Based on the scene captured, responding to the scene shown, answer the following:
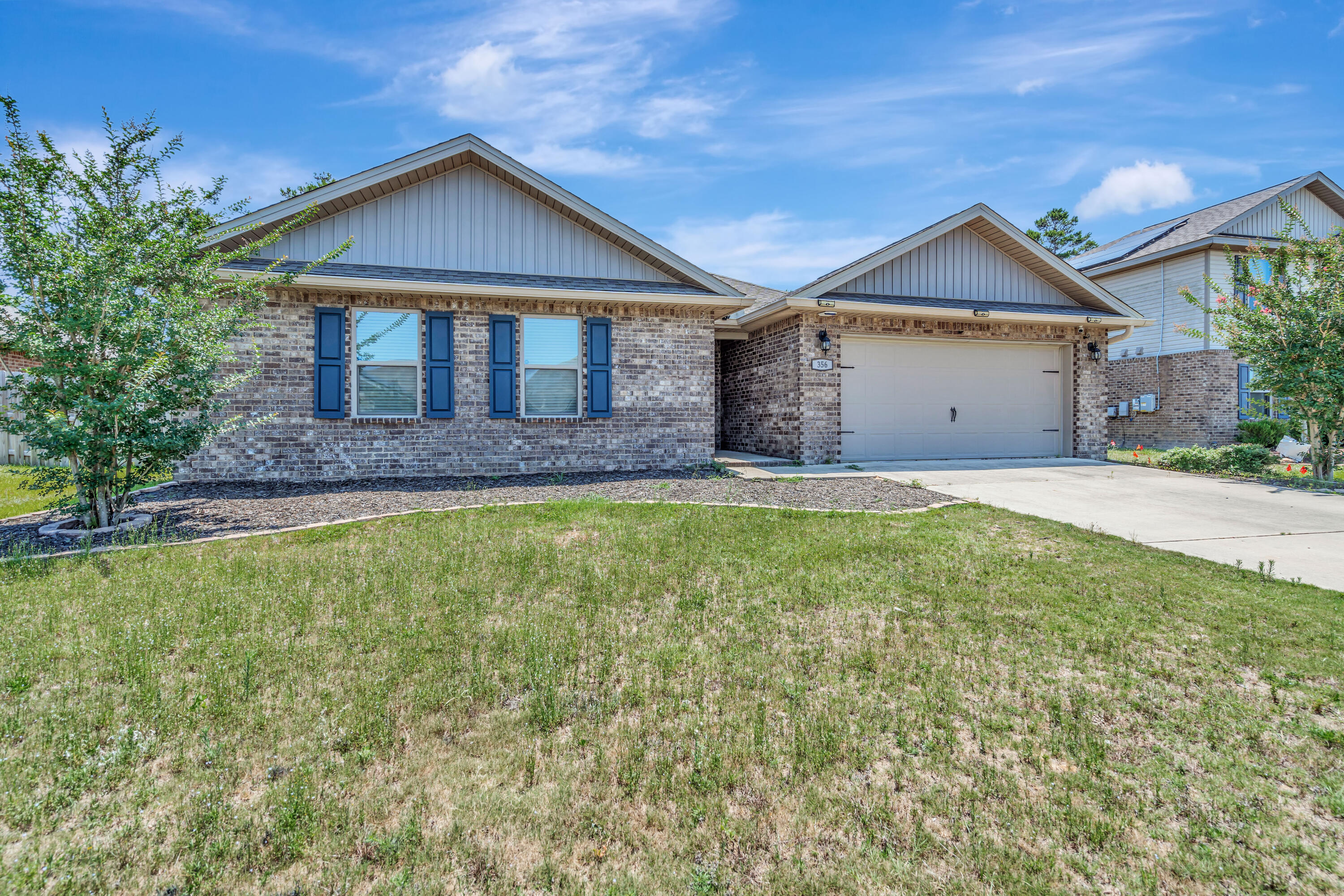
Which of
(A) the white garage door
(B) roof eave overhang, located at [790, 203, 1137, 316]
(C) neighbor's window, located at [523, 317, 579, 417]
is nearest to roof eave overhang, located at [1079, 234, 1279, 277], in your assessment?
(B) roof eave overhang, located at [790, 203, 1137, 316]

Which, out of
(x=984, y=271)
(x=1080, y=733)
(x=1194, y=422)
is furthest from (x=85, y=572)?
(x=1194, y=422)

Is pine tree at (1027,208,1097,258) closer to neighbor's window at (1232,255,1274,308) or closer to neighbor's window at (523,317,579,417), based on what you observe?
neighbor's window at (1232,255,1274,308)

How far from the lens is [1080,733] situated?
2752 millimetres

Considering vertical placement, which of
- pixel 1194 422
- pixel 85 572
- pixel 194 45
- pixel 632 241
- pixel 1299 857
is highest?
pixel 194 45

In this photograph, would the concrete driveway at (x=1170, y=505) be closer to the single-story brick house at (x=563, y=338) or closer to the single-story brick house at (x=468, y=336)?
the single-story brick house at (x=563, y=338)

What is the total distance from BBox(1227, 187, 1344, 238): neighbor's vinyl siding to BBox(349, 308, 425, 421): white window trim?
19357mm

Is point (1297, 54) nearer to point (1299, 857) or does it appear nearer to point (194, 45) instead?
point (1299, 857)

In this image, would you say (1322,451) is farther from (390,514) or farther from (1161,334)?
(390,514)

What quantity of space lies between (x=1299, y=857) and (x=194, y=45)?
1303cm

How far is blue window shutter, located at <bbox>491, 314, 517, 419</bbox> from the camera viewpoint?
10117 millimetres

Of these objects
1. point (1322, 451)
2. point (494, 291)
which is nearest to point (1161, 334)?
point (1322, 451)

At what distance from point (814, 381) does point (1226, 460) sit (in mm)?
7164

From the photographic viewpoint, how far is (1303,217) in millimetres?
16969

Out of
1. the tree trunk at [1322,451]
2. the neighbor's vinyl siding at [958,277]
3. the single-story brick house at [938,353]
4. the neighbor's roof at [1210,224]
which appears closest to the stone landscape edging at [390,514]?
the single-story brick house at [938,353]
